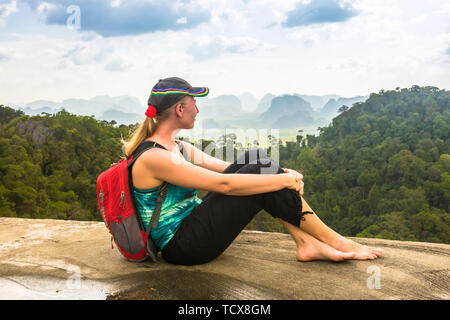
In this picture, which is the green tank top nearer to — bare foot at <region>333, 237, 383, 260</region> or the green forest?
bare foot at <region>333, 237, 383, 260</region>

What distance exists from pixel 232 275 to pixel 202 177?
71 cm

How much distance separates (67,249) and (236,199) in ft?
5.41

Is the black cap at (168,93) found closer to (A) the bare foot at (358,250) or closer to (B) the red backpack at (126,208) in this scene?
(B) the red backpack at (126,208)

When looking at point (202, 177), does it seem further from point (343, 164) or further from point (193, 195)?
point (343, 164)

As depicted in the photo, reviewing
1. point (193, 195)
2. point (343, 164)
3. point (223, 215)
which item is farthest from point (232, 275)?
point (343, 164)

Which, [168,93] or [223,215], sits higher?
[168,93]

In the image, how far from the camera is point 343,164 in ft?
184

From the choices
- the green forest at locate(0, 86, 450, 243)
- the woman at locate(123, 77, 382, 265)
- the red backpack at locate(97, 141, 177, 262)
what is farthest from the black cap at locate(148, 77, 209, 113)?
the green forest at locate(0, 86, 450, 243)

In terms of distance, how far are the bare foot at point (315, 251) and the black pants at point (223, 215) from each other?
0.24m

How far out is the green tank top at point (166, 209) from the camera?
2643 millimetres

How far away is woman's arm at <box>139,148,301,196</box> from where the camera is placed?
2.49m

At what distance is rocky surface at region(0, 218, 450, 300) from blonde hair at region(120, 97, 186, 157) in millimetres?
835

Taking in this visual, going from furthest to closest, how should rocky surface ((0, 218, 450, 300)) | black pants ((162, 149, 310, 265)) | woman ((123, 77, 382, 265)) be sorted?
black pants ((162, 149, 310, 265)) < woman ((123, 77, 382, 265)) < rocky surface ((0, 218, 450, 300))
